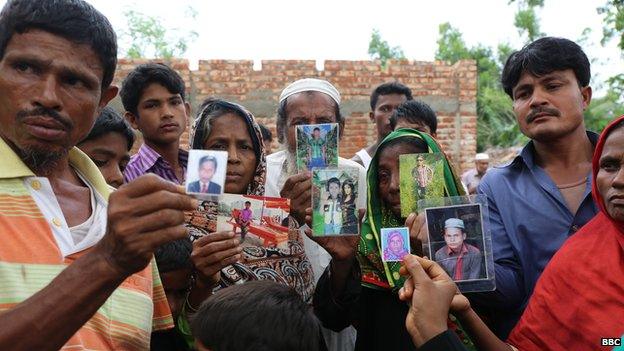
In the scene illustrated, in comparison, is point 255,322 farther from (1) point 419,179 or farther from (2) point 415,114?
(2) point 415,114

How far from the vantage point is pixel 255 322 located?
1.70m

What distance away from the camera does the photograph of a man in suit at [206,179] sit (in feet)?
4.98

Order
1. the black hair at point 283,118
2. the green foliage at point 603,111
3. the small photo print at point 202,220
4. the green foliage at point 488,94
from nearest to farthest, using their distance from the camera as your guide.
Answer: the small photo print at point 202,220
the black hair at point 283,118
the green foliage at point 603,111
the green foliage at point 488,94

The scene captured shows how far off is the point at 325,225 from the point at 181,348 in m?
0.76

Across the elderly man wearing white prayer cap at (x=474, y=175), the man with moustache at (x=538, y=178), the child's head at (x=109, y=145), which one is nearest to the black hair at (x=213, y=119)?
the child's head at (x=109, y=145)

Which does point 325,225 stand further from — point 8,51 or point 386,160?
point 8,51

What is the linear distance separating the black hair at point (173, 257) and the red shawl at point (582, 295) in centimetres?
138

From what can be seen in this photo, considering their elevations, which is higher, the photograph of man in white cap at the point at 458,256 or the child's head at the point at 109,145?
the child's head at the point at 109,145

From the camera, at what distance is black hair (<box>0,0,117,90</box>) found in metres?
1.73

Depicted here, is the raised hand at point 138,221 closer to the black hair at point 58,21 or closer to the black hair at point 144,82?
the black hair at point 58,21

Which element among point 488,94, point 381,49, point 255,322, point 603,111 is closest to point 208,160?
point 255,322

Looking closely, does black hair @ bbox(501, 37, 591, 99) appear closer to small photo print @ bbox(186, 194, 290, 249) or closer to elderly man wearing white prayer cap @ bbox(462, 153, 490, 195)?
small photo print @ bbox(186, 194, 290, 249)

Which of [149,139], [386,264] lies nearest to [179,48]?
[149,139]

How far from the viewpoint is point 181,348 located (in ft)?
7.73
